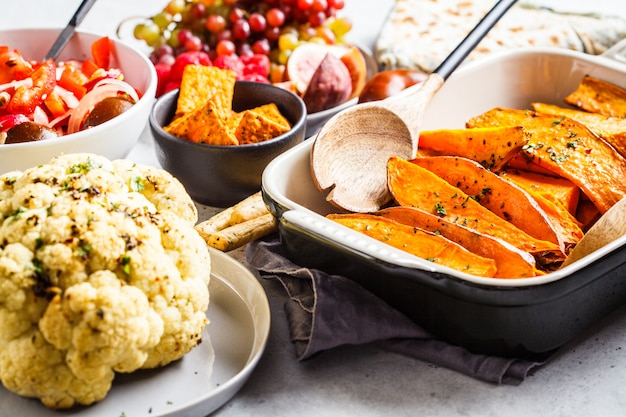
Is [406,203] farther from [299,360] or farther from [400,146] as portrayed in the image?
[299,360]

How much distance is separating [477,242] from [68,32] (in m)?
1.39

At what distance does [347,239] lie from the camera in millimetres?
1346

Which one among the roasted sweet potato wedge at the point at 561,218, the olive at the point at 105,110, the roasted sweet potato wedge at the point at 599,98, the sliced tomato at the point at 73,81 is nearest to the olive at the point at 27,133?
the olive at the point at 105,110

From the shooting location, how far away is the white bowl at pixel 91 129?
5.61 ft

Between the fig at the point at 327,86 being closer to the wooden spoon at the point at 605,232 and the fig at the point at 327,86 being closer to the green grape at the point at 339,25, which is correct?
the green grape at the point at 339,25

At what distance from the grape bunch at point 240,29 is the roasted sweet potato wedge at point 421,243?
1.11 m

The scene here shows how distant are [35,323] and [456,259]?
0.72 m

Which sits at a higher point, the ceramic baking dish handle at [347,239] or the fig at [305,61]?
the ceramic baking dish handle at [347,239]

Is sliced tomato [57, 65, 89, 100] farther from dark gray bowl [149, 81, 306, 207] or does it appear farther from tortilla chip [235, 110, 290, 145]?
tortilla chip [235, 110, 290, 145]

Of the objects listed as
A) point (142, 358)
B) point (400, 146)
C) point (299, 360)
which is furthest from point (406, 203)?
point (142, 358)

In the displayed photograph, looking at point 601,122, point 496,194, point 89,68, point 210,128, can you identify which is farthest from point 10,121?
point 601,122

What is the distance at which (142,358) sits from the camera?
127 cm

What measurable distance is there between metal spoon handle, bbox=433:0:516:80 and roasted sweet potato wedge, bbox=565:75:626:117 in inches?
11.8

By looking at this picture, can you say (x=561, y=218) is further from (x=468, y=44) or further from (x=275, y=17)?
(x=275, y=17)
